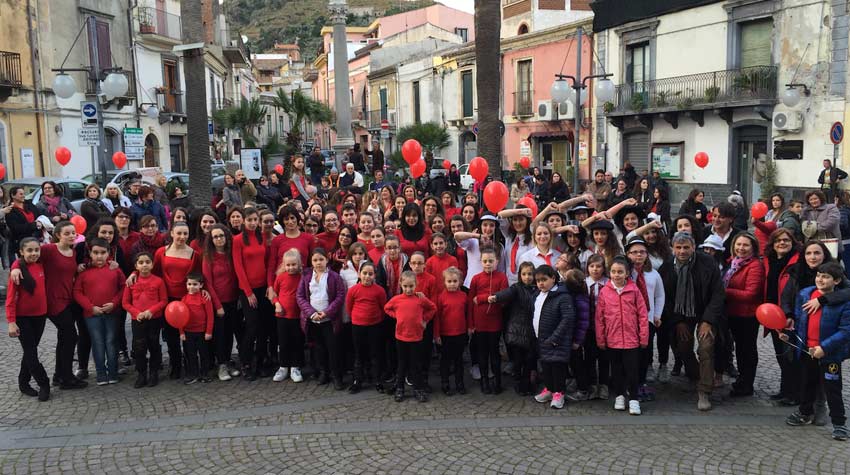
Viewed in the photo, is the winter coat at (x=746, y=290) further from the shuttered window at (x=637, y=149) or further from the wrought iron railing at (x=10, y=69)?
the wrought iron railing at (x=10, y=69)

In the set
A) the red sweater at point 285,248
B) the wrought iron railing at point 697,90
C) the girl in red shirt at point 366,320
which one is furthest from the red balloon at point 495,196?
the wrought iron railing at point 697,90

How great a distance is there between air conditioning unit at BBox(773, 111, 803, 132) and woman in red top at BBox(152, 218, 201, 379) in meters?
17.7

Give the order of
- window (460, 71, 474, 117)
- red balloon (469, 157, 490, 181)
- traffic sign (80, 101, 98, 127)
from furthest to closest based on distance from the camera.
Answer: window (460, 71, 474, 117)
traffic sign (80, 101, 98, 127)
red balloon (469, 157, 490, 181)

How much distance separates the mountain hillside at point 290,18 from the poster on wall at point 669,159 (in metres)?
65.3

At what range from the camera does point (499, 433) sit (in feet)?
18.8

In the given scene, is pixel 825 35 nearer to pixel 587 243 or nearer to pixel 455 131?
pixel 587 243

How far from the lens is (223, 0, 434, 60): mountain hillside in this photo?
88438mm

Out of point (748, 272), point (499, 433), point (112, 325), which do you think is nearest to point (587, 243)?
point (748, 272)

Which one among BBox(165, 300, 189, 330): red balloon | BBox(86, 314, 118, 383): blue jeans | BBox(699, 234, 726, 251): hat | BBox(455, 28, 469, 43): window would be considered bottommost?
BBox(86, 314, 118, 383): blue jeans

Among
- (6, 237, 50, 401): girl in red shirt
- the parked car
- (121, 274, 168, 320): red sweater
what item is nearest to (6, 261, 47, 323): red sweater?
A: (6, 237, 50, 401): girl in red shirt

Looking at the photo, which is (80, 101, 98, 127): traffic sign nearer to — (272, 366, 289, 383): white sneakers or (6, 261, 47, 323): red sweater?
(6, 261, 47, 323): red sweater

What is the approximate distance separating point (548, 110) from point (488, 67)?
1728cm

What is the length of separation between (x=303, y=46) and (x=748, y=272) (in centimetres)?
8821

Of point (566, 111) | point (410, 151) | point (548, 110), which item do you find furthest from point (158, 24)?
point (410, 151)
